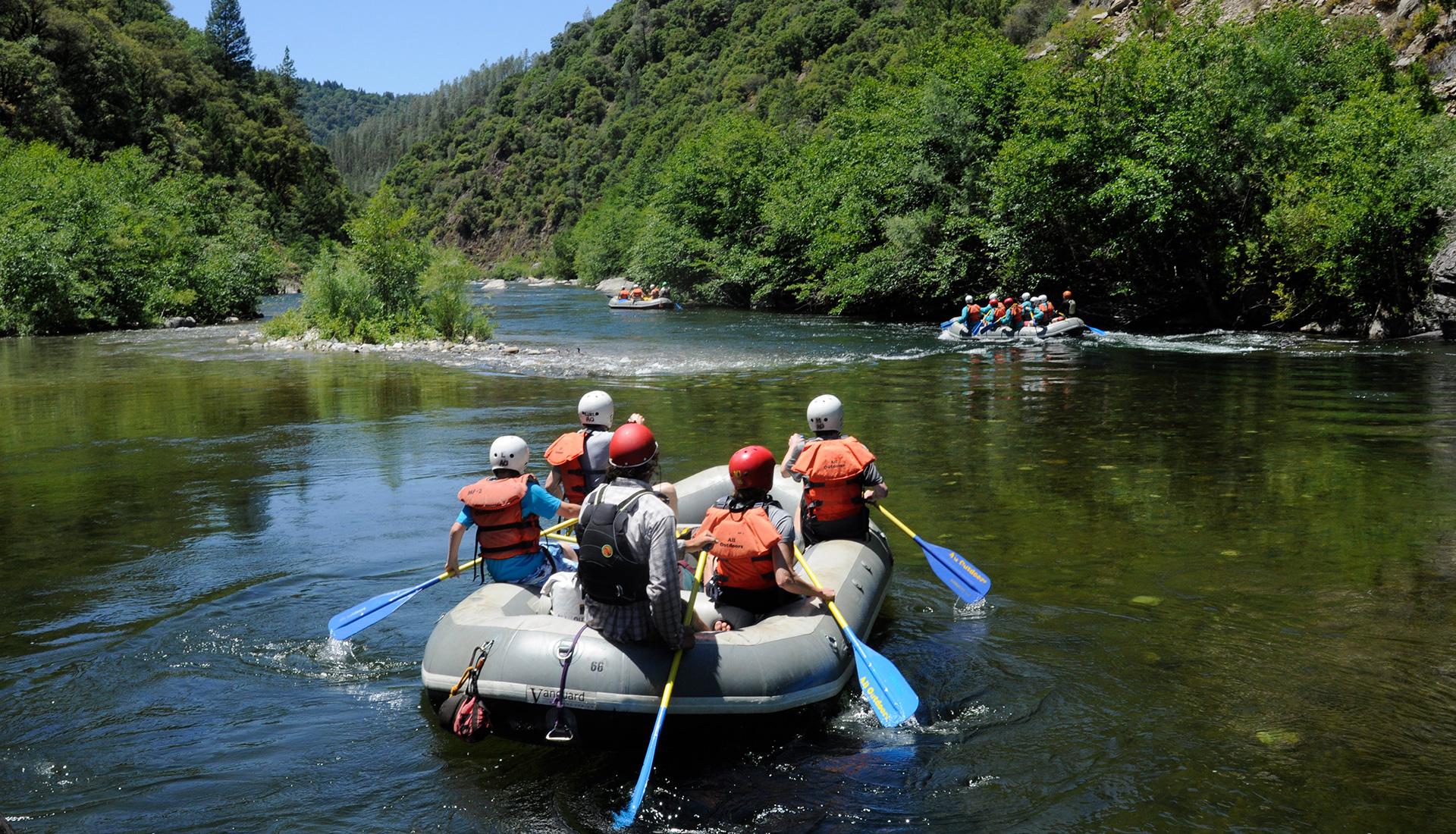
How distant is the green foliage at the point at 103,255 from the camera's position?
104ft

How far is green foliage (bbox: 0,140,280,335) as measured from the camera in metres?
31.8

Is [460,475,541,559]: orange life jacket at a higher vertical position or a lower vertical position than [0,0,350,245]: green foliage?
lower

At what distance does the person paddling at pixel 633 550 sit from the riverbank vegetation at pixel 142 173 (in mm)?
34649

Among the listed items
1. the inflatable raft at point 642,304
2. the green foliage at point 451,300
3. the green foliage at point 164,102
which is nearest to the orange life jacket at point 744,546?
the green foliage at point 451,300

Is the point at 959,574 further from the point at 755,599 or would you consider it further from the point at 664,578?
the point at 664,578

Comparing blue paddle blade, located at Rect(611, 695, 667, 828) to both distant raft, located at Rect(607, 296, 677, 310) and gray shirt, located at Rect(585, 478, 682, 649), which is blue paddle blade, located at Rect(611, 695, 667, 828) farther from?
distant raft, located at Rect(607, 296, 677, 310)

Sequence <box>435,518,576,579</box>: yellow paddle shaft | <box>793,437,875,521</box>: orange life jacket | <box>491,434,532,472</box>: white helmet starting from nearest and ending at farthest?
1. <box>491,434,532,472</box>: white helmet
2. <box>435,518,576,579</box>: yellow paddle shaft
3. <box>793,437,875,521</box>: orange life jacket

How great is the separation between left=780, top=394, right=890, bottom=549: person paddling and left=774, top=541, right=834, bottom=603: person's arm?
→ 115cm

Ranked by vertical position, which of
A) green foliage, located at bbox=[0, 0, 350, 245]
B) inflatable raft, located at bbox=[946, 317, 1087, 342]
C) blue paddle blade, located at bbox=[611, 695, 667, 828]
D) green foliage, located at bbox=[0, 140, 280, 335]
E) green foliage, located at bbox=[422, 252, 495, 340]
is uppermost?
green foliage, located at bbox=[0, 0, 350, 245]

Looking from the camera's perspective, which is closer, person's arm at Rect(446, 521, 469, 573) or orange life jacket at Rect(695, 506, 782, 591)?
orange life jacket at Rect(695, 506, 782, 591)

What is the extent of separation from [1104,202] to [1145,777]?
2406cm

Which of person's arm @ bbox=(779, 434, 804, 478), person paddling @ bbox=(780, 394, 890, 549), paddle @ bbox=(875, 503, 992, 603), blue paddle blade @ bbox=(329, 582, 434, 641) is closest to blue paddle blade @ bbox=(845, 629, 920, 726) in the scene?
person paddling @ bbox=(780, 394, 890, 549)

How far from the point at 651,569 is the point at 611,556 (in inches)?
7.8

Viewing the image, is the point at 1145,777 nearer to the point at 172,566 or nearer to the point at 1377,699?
the point at 1377,699
